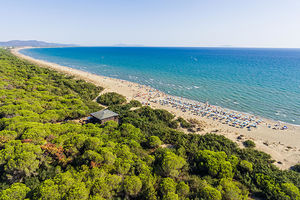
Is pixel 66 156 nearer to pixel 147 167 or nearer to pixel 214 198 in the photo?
pixel 147 167

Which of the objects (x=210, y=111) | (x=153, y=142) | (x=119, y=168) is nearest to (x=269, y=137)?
(x=210, y=111)

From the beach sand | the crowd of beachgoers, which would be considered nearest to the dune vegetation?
the beach sand

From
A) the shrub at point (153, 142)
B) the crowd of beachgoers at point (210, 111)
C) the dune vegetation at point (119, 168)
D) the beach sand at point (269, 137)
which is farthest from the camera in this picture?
the crowd of beachgoers at point (210, 111)

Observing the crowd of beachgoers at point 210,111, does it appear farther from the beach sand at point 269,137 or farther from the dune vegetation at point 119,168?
the dune vegetation at point 119,168

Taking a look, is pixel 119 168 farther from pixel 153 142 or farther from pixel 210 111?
pixel 210 111

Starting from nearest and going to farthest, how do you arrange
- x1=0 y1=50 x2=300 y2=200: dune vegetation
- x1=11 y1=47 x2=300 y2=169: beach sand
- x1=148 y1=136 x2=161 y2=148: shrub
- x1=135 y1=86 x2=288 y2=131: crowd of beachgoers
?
1. x1=0 y1=50 x2=300 y2=200: dune vegetation
2. x1=148 y1=136 x2=161 y2=148: shrub
3. x1=11 y1=47 x2=300 y2=169: beach sand
4. x1=135 y1=86 x2=288 y2=131: crowd of beachgoers

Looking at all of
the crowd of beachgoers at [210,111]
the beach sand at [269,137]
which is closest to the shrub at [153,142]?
the beach sand at [269,137]

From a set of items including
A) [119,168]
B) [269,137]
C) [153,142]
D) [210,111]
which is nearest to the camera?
[119,168]

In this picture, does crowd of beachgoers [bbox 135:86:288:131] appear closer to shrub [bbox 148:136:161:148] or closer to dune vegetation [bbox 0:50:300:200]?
dune vegetation [bbox 0:50:300:200]

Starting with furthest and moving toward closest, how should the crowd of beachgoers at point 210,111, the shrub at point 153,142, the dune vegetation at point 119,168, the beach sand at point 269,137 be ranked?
the crowd of beachgoers at point 210,111, the beach sand at point 269,137, the shrub at point 153,142, the dune vegetation at point 119,168

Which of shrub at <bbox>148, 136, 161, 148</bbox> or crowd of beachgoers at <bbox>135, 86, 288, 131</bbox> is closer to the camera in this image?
shrub at <bbox>148, 136, 161, 148</bbox>
